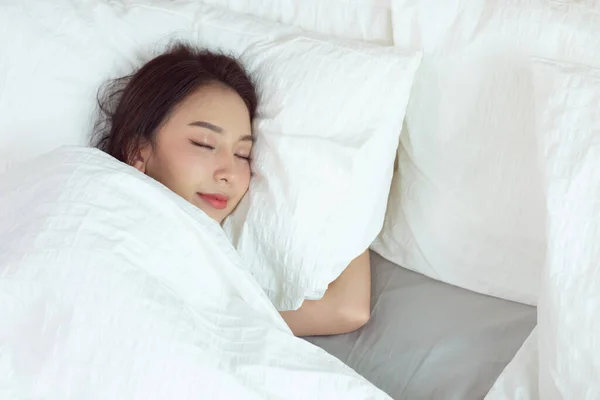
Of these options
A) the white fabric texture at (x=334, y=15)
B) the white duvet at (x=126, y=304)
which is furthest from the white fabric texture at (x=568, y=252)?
the white fabric texture at (x=334, y=15)

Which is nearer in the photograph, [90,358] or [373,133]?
[90,358]

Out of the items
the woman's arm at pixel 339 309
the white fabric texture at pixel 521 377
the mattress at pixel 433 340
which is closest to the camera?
the white fabric texture at pixel 521 377

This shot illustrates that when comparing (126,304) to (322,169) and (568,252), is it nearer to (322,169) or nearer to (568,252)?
(322,169)

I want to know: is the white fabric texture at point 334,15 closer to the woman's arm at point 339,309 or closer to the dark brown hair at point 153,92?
the dark brown hair at point 153,92

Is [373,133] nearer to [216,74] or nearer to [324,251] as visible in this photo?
[324,251]

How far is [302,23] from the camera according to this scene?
4.41 ft

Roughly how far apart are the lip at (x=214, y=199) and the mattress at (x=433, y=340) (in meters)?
0.32

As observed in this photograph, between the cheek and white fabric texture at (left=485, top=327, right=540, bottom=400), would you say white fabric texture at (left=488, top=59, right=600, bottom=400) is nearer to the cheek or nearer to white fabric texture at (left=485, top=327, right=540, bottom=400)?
white fabric texture at (left=485, top=327, right=540, bottom=400)

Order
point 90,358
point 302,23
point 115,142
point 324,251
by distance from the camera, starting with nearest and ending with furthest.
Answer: point 90,358
point 324,251
point 115,142
point 302,23

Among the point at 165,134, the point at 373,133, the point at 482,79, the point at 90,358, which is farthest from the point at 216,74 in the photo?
the point at 90,358

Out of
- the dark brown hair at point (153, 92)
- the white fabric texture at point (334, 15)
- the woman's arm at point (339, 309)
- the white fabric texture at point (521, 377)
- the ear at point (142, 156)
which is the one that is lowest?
the woman's arm at point (339, 309)

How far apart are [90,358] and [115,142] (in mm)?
547

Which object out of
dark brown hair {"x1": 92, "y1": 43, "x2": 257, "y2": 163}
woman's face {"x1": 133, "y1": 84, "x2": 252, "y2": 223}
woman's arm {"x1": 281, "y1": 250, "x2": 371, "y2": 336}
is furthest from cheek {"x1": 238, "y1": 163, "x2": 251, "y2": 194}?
woman's arm {"x1": 281, "y1": 250, "x2": 371, "y2": 336}

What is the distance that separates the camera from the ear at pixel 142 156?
121cm
